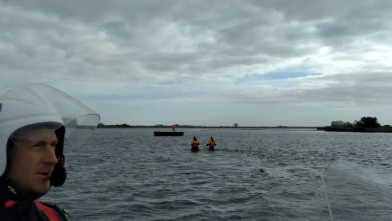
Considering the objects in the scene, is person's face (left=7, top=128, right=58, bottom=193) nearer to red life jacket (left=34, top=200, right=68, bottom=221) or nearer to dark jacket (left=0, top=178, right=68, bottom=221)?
dark jacket (left=0, top=178, right=68, bottom=221)

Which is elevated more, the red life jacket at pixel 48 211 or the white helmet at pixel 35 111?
the white helmet at pixel 35 111

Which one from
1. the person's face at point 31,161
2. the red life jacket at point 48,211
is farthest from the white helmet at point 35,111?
the red life jacket at point 48,211

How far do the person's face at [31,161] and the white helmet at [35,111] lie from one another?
48 mm

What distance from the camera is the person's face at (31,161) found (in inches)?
71.3

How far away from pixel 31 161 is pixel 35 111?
0.88 ft

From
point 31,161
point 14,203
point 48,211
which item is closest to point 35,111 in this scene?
point 31,161

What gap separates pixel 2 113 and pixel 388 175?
20.9 ft

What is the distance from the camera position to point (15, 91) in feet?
6.05

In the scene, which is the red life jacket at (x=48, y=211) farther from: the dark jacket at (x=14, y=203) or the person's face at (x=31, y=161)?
the person's face at (x=31, y=161)

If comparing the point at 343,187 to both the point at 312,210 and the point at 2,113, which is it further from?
the point at 2,113

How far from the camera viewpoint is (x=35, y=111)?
1784mm

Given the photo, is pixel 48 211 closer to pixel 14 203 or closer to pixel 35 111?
pixel 14 203

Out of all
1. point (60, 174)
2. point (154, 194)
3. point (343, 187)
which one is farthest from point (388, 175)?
point (154, 194)

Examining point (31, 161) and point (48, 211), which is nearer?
point (31, 161)
